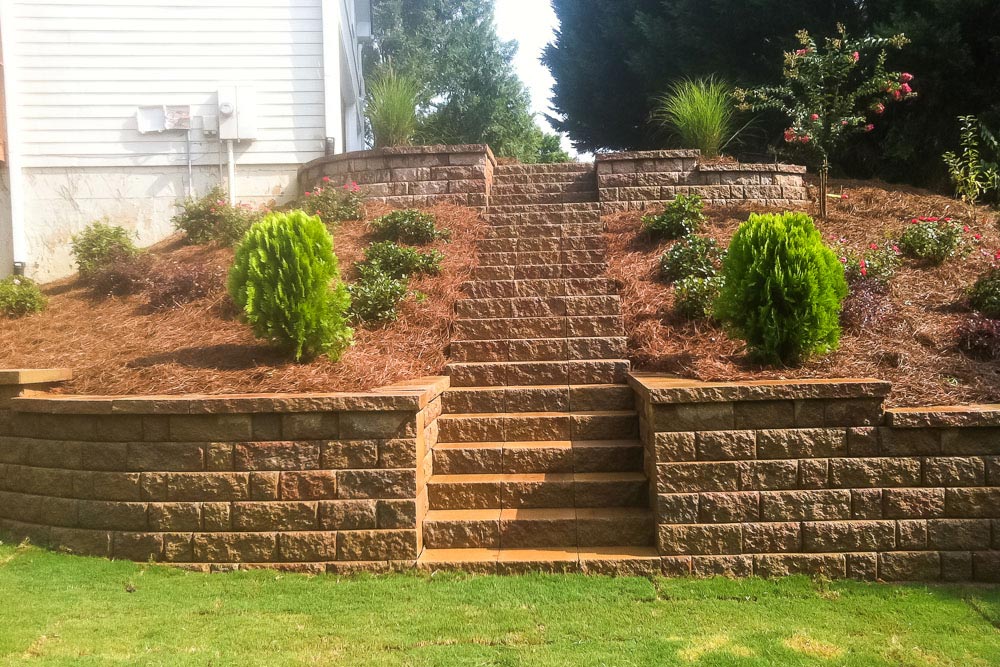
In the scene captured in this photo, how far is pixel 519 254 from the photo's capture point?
6918mm

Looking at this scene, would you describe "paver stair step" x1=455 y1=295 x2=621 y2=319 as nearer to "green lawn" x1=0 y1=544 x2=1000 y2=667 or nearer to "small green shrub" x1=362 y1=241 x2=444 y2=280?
"small green shrub" x1=362 y1=241 x2=444 y2=280

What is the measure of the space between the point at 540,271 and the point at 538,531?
304 centimetres

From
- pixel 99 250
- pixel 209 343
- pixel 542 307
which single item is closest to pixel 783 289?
pixel 542 307

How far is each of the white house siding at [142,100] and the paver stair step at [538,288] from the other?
4314 millimetres

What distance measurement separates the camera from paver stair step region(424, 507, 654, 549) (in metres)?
4.07

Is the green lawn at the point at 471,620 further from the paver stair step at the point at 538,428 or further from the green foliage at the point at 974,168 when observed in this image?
the green foliage at the point at 974,168

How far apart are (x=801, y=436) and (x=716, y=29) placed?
939cm

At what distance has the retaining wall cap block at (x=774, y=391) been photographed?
3.88 meters

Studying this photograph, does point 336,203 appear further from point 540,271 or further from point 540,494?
point 540,494

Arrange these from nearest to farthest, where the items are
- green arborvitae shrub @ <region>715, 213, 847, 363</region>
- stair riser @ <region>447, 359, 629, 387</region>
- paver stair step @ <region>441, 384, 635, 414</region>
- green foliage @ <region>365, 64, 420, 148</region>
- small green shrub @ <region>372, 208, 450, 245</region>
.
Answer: green arborvitae shrub @ <region>715, 213, 847, 363</region> < paver stair step @ <region>441, 384, 635, 414</region> < stair riser @ <region>447, 359, 629, 387</region> < small green shrub @ <region>372, 208, 450, 245</region> < green foliage @ <region>365, 64, 420, 148</region>

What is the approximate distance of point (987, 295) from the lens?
5.35m

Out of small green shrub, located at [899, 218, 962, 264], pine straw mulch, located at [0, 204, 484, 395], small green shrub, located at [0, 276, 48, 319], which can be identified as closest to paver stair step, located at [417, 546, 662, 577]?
pine straw mulch, located at [0, 204, 484, 395]

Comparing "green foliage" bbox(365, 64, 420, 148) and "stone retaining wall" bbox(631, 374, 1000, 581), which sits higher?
"green foliage" bbox(365, 64, 420, 148)

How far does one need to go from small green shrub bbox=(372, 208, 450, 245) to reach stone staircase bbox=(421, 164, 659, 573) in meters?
0.67
